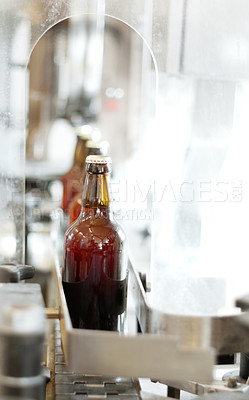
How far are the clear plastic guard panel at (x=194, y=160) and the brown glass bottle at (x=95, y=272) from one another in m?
0.18

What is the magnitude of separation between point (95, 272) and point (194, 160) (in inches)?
12.2

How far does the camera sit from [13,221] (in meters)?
0.84

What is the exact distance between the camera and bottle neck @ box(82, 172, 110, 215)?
70 cm

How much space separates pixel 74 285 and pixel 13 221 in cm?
22

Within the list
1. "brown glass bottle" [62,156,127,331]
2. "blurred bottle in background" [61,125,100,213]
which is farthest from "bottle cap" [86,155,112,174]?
"blurred bottle in background" [61,125,100,213]

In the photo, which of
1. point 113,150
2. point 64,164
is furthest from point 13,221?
point 113,150

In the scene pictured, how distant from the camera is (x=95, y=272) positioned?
664mm

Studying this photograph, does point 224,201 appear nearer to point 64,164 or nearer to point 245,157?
point 245,157

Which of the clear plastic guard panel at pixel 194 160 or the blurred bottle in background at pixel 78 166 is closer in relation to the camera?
the clear plastic guard panel at pixel 194 160

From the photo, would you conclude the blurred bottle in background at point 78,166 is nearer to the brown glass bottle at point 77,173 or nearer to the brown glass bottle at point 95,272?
the brown glass bottle at point 77,173

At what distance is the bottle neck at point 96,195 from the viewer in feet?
2.28

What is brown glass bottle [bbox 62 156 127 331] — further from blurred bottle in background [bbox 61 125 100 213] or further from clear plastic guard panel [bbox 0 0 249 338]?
blurred bottle in background [bbox 61 125 100 213]

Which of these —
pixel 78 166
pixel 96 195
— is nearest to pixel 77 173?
pixel 78 166

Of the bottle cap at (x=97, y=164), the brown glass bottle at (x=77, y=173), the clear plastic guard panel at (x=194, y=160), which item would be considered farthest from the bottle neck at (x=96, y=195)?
the brown glass bottle at (x=77, y=173)
